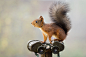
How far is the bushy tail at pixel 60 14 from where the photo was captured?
93 centimetres

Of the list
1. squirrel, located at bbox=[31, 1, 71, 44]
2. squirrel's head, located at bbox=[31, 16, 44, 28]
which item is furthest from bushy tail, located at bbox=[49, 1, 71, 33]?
squirrel's head, located at bbox=[31, 16, 44, 28]

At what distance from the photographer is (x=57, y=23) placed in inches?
37.2

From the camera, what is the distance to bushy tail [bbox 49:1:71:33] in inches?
36.7

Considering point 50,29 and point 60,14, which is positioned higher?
point 60,14

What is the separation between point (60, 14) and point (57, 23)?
7 cm

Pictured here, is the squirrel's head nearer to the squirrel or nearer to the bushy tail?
the squirrel

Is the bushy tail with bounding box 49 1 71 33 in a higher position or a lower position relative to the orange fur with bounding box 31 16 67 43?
higher

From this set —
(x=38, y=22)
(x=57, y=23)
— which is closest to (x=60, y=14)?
(x=57, y=23)

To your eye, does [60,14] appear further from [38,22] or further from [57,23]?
[38,22]

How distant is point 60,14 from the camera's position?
37.4 inches

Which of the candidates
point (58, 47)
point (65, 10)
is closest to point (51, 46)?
point (58, 47)

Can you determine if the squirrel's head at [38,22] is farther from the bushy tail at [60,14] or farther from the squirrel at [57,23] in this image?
the bushy tail at [60,14]

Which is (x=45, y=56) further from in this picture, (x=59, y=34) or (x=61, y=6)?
(x=61, y=6)

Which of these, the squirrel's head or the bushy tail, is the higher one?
the bushy tail
